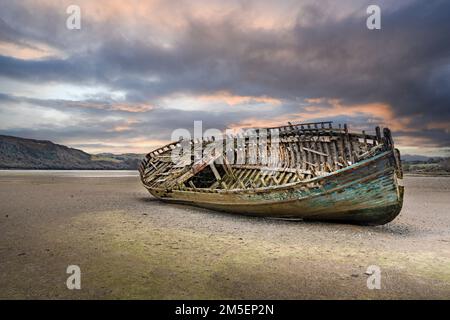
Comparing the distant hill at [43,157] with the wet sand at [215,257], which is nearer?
the wet sand at [215,257]

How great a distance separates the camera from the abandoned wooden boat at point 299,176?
26.5ft

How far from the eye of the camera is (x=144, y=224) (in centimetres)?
922

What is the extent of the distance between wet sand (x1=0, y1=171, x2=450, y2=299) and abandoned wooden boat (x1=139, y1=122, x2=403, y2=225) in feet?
2.28

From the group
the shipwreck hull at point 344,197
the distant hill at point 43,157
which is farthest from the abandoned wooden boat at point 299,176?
the distant hill at point 43,157

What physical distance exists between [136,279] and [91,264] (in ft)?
4.06

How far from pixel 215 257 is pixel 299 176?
16.7ft

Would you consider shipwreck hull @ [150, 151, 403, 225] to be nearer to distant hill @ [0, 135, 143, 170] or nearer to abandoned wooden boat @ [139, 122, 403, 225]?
abandoned wooden boat @ [139, 122, 403, 225]

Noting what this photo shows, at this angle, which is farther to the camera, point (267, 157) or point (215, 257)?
point (267, 157)

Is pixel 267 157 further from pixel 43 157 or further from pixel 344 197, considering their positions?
pixel 43 157

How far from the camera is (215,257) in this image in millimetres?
6031

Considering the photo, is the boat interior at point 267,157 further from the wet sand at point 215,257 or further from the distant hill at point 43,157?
the distant hill at point 43,157

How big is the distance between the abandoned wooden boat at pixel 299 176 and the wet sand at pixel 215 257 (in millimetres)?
696

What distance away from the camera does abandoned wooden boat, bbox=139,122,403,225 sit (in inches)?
318

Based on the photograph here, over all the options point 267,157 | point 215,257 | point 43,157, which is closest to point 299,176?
point 267,157
